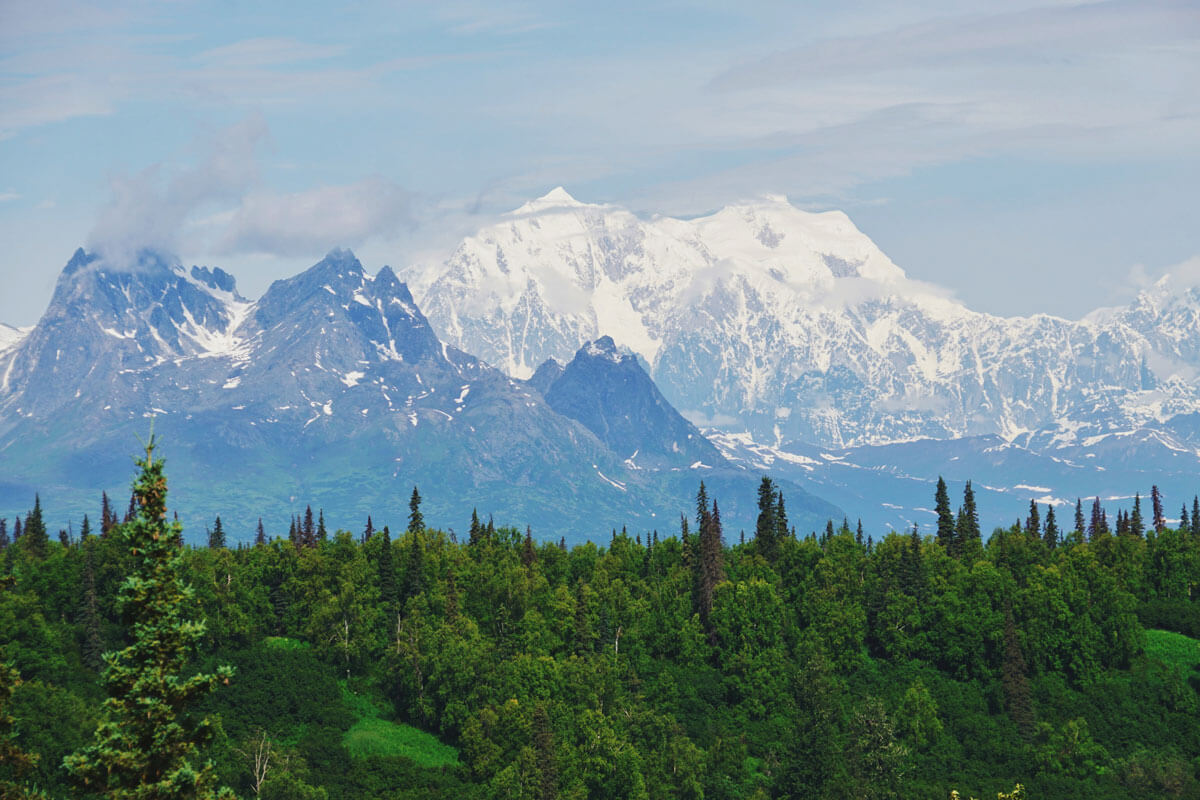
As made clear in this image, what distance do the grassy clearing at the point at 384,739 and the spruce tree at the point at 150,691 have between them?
Result: 122358 mm

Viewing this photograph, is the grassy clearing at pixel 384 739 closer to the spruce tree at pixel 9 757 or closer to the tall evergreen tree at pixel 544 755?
the tall evergreen tree at pixel 544 755

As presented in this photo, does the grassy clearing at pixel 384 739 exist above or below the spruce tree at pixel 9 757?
below

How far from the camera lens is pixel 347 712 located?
183m

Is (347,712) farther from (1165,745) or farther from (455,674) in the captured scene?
(1165,745)

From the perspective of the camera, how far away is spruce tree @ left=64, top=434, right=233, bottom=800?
161 feet

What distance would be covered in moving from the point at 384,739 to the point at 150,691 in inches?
5253

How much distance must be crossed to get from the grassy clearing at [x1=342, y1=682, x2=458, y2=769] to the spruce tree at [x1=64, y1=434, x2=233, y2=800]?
12236 cm

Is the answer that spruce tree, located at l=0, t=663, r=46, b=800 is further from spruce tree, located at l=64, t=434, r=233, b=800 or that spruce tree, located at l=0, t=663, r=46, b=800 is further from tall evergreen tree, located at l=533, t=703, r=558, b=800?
tall evergreen tree, located at l=533, t=703, r=558, b=800

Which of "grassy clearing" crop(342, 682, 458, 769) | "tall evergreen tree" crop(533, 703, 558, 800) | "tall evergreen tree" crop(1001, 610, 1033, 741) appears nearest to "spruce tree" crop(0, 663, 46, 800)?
"tall evergreen tree" crop(533, 703, 558, 800)

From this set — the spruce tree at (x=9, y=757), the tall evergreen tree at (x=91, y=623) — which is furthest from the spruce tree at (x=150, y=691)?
the tall evergreen tree at (x=91, y=623)

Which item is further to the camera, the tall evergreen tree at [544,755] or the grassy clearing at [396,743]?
the grassy clearing at [396,743]

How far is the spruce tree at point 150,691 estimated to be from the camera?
49031mm

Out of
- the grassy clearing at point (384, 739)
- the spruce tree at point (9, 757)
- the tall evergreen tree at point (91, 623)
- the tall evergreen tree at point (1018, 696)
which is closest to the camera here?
the spruce tree at point (9, 757)

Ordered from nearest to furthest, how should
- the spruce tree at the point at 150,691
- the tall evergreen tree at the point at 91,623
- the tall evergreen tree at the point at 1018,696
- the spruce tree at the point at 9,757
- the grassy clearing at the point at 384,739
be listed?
the spruce tree at the point at 150,691 < the spruce tree at the point at 9,757 < the grassy clearing at the point at 384,739 < the tall evergreen tree at the point at 91,623 < the tall evergreen tree at the point at 1018,696
